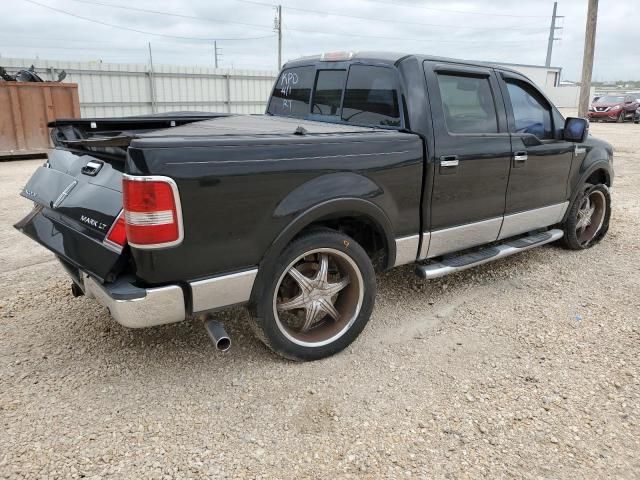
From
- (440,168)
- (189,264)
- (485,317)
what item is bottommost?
(485,317)

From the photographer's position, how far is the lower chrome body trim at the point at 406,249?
358 cm

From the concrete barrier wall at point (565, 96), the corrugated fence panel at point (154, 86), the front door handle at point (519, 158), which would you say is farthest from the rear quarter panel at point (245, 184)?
the concrete barrier wall at point (565, 96)

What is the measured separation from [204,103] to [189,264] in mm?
17273

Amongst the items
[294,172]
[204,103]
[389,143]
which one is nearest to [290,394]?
[294,172]

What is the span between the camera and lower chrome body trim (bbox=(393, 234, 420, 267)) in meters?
3.58

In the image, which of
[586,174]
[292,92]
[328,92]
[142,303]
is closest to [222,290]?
[142,303]

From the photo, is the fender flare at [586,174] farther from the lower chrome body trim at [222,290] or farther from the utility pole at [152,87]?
the utility pole at [152,87]

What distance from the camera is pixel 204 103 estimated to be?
1872cm

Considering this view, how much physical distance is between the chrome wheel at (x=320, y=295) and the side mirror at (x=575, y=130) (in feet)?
9.05

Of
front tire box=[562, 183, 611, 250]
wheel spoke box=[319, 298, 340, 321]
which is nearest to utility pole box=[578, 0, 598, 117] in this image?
front tire box=[562, 183, 611, 250]

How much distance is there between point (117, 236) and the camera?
2.61 metres

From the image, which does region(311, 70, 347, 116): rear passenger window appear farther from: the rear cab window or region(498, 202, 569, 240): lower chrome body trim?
region(498, 202, 569, 240): lower chrome body trim

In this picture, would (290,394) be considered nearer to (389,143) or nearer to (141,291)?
(141,291)

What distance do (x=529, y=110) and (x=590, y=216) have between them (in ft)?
6.01
